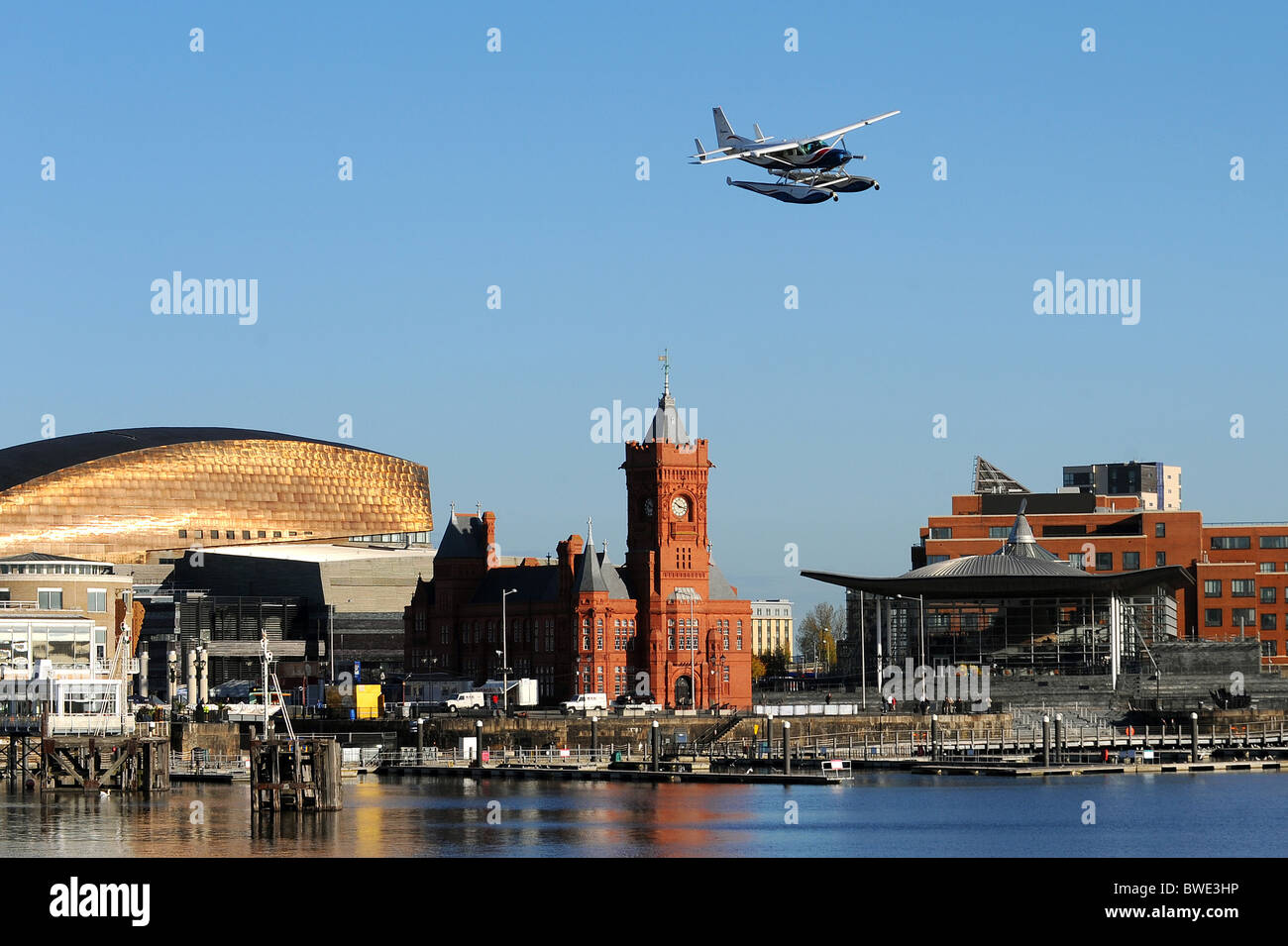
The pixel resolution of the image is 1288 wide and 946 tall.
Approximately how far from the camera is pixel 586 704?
13138 centimetres

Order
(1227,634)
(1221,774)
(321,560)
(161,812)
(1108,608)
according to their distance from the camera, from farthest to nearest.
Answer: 1. (321,560)
2. (1227,634)
3. (1108,608)
4. (1221,774)
5. (161,812)

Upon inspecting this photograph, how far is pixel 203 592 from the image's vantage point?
182 metres

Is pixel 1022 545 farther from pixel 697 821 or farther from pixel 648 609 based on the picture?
pixel 697 821

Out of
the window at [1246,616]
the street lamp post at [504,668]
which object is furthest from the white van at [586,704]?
the window at [1246,616]

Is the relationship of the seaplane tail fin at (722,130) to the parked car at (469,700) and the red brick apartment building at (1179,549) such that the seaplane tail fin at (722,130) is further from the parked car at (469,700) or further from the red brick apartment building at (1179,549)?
the red brick apartment building at (1179,549)

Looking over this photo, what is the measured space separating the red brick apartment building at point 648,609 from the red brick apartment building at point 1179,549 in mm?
26140

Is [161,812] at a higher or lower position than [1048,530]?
lower

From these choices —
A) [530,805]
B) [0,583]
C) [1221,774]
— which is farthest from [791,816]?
[0,583]

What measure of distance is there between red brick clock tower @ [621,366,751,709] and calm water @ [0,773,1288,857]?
1918 inches

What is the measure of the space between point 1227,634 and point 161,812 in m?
102

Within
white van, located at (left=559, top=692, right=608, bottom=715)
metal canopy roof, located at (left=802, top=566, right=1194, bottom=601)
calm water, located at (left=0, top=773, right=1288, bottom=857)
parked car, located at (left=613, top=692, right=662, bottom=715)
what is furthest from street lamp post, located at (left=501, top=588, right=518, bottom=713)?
calm water, located at (left=0, top=773, right=1288, bottom=857)

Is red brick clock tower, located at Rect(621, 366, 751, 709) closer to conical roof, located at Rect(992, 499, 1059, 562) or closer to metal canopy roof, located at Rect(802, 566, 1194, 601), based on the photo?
metal canopy roof, located at Rect(802, 566, 1194, 601)
